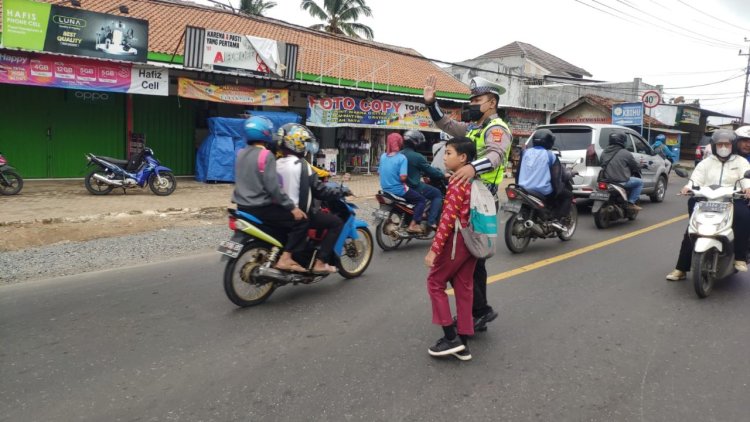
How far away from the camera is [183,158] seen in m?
15.8

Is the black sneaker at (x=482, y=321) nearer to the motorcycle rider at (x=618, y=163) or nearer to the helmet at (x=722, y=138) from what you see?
the helmet at (x=722, y=138)

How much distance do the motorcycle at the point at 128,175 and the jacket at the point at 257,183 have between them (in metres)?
7.99

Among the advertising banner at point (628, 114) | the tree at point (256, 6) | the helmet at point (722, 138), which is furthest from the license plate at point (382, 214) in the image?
the tree at point (256, 6)

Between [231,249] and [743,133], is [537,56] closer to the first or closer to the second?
[743,133]

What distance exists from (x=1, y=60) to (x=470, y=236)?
1181 centimetres

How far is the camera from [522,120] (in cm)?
2406

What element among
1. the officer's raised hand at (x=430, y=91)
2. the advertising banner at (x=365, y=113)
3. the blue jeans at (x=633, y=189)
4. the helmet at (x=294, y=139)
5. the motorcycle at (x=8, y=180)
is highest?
the advertising banner at (x=365, y=113)

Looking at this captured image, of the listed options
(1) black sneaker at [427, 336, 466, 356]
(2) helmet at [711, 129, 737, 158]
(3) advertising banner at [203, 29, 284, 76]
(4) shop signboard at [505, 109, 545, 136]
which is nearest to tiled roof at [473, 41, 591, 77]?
(4) shop signboard at [505, 109, 545, 136]

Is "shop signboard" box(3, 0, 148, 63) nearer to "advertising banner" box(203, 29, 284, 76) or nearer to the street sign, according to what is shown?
"advertising banner" box(203, 29, 284, 76)

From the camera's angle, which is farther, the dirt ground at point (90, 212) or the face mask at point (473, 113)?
the dirt ground at point (90, 212)

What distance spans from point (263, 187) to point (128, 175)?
8182 mm

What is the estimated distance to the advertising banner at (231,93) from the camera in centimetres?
1350

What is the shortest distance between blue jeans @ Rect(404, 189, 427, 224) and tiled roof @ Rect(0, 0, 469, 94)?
10.6 meters

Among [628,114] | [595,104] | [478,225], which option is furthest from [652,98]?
[478,225]
